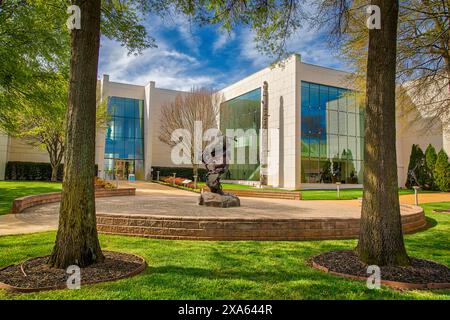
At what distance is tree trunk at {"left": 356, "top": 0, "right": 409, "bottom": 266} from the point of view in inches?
195

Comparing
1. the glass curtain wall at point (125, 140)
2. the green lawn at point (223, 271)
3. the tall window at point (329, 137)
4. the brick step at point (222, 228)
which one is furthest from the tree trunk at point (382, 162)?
the glass curtain wall at point (125, 140)

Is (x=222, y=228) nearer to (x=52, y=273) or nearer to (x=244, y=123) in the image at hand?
(x=52, y=273)

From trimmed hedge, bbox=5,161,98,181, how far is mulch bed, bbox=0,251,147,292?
2411 centimetres

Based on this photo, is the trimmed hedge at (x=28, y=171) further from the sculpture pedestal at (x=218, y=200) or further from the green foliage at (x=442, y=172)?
the green foliage at (x=442, y=172)

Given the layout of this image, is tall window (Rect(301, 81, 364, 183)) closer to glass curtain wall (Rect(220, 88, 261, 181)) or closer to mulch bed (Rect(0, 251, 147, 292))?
glass curtain wall (Rect(220, 88, 261, 181))

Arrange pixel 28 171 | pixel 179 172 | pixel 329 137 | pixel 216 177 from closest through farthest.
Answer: pixel 216 177
pixel 28 171
pixel 329 137
pixel 179 172

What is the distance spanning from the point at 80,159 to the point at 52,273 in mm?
1596

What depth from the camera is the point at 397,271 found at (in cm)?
462

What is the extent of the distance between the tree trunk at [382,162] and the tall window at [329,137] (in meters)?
20.6

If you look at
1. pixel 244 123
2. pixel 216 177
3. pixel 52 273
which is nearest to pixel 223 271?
pixel 52 273

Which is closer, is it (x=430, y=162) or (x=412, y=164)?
(x=430, y=162)

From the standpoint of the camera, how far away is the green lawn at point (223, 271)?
374 cm
